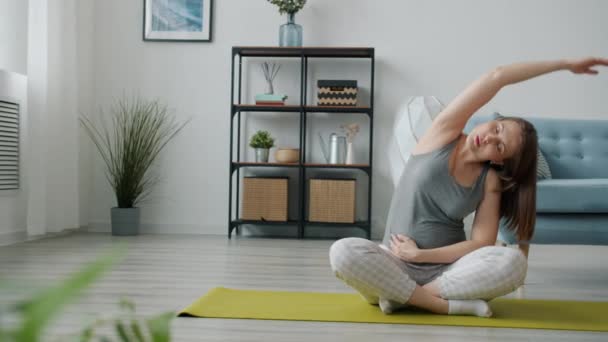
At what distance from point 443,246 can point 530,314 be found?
375mm

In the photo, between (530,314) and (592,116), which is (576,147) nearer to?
(592,116)

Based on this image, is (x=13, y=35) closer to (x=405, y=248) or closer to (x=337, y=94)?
(x=337, y=94)

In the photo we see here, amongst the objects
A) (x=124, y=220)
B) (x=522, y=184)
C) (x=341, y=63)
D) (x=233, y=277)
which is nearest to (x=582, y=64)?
(x=522, y=184)

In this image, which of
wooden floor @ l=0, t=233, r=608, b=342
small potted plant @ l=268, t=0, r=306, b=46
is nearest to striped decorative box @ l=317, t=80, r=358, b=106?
small potted plant @ l=268, t=0, r=306, b=46

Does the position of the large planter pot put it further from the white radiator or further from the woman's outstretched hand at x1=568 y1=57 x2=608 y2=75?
the woman's outstretched hand at x1=568 y1=57 x2=608 y2=75

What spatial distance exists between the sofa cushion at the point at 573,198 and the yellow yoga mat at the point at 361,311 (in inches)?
23.2

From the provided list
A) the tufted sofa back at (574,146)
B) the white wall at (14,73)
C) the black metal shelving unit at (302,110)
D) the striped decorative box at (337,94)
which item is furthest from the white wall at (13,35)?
the tufted sofa back at (574,146)

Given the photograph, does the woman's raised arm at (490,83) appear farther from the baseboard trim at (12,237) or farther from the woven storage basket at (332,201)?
the baseboard trim at (12,237)

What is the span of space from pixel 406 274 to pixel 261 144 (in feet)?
9.06

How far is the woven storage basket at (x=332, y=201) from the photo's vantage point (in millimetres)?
4672

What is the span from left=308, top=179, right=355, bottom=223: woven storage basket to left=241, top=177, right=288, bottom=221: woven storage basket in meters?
0.22

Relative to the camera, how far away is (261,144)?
4.72 meters

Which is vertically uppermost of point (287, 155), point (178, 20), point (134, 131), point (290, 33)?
point (178, 20)

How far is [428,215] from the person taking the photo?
7.04 feet
